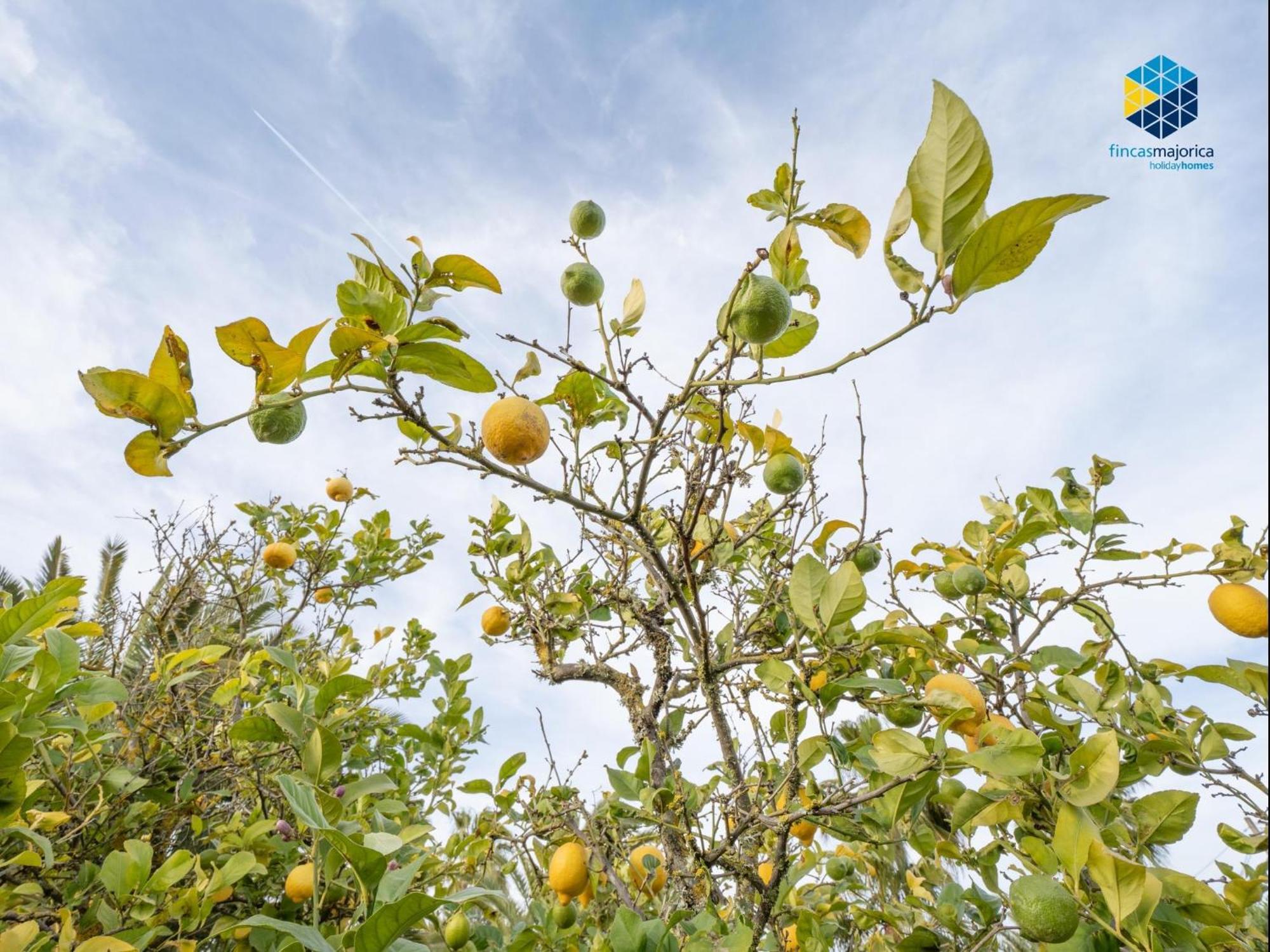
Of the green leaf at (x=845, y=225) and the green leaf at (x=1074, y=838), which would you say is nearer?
the green leaf at (x=1074, y=838)

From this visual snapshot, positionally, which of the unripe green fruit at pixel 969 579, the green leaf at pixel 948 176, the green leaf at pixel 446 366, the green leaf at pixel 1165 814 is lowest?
the green leaf at pixel 1165 814

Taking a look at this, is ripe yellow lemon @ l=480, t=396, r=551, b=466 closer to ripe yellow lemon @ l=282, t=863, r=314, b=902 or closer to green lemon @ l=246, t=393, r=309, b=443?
green lemon @ l=246, t=393, r=309, b=443

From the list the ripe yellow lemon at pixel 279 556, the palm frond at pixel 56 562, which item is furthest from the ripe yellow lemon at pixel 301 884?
the palm frond at pixel 56 562

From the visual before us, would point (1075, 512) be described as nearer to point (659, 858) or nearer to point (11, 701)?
point (659, 858)

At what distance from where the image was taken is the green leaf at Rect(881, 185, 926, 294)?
3.04ft

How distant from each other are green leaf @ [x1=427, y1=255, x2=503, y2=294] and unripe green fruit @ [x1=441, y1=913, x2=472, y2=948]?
1.17 metres

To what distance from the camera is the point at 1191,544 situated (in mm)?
1615

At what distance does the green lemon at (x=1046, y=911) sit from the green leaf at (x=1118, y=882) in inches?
2.1

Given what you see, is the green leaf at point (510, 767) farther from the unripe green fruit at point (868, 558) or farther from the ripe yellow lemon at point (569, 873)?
the unripe green fruit at point (868, 558)

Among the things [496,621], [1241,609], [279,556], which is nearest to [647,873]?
[496,621]

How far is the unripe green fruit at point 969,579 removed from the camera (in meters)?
1.92

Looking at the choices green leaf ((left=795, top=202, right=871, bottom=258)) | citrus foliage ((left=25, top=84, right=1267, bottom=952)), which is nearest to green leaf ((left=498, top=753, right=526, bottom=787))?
citrus foliage ((left=25, top=84, right=1267, bottom=952))

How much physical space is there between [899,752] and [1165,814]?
1.59 feet

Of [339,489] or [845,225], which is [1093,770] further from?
[339,489]
